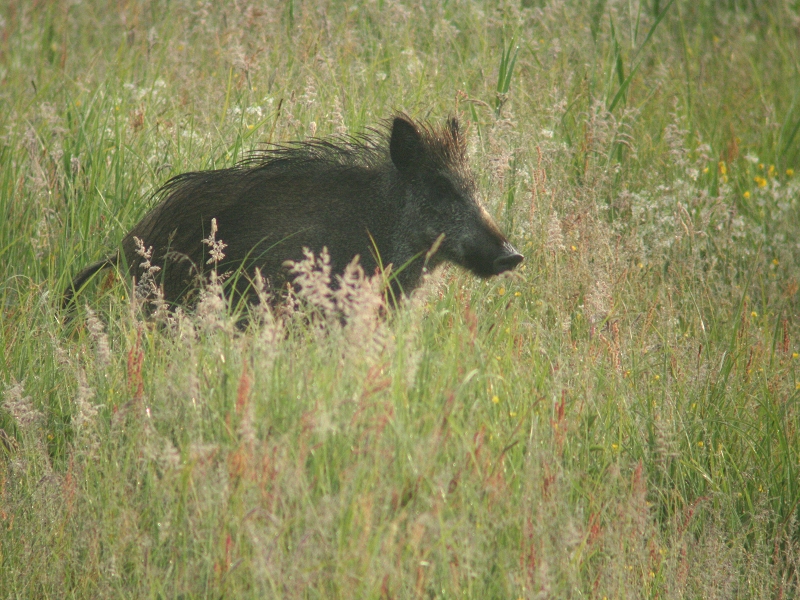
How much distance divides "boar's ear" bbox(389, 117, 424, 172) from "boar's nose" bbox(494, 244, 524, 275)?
641 millimetres

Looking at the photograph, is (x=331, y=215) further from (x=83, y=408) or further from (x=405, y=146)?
(x=83, y=408)

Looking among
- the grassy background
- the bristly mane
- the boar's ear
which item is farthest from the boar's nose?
the boar's ear

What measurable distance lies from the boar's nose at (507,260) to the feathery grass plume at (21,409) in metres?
2.10

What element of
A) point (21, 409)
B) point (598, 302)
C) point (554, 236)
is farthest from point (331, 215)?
point (21, 409)

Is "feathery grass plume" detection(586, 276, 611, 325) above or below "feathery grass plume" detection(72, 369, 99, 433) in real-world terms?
above

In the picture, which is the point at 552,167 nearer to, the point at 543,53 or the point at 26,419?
the point at 543,53

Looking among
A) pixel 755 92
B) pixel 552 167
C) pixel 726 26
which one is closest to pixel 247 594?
pixel 552 167

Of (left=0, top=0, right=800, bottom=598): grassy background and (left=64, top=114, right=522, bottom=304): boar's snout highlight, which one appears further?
(left=64, top=114, right=522, bottom=304): boar's snout highlight

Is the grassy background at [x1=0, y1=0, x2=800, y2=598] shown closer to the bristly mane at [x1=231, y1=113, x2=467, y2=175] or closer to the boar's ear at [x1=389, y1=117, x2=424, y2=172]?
the bristly mane at [x1=231, y1=113, x2=467, y2=175]

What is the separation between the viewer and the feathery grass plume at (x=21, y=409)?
3.79 meters

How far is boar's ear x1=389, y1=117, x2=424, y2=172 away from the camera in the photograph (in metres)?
4.93

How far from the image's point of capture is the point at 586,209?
18.2 feet

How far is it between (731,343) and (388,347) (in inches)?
90.0

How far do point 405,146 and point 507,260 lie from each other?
76 centimetres
